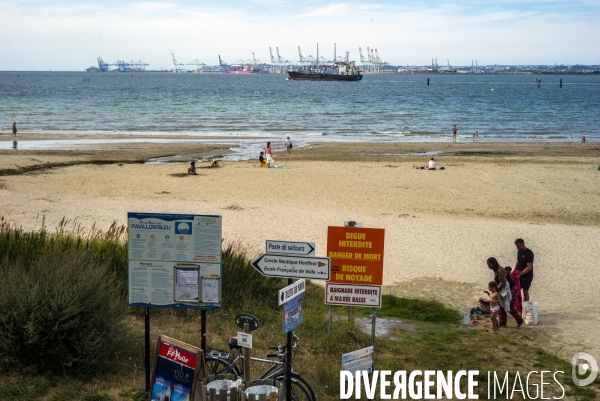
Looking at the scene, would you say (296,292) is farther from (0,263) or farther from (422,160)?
(422,160)

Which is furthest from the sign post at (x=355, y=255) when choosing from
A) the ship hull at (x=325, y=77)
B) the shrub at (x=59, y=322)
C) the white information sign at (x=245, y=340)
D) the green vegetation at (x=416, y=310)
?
the ship hull at (x=325, y=77)

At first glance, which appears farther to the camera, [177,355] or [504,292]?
[504,292]

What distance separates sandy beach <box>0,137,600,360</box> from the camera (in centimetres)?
1265

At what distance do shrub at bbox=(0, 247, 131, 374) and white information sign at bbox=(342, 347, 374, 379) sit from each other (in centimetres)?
254

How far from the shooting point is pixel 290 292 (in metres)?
6.13

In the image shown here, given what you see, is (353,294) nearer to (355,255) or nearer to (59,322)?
(355,255)

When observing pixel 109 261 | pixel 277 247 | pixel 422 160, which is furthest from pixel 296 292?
pixel 422 160

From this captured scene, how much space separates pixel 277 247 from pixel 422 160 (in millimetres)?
26331

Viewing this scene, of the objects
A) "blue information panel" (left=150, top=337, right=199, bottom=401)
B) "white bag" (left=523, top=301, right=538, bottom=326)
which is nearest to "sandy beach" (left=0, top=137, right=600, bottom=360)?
"white bag" (left=523, top=301, right=538, bottom=326)

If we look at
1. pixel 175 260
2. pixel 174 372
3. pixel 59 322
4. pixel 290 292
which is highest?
pixel 175 260

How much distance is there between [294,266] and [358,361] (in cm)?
140

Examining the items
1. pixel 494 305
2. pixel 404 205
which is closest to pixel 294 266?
pixel 494 305

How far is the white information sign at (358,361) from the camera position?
6.98 m

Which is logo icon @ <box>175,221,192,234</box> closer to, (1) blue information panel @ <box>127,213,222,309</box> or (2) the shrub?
(1) blue information panel @ <box>127,213,222,309</box>
